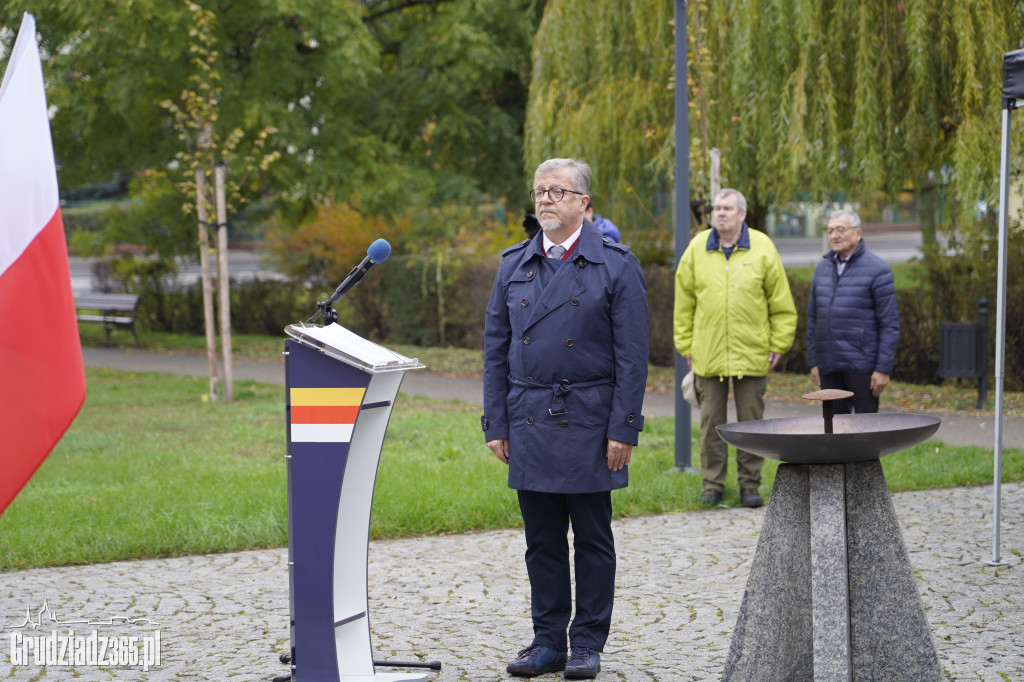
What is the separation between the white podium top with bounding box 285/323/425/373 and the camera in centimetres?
398

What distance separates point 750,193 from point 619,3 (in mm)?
2840

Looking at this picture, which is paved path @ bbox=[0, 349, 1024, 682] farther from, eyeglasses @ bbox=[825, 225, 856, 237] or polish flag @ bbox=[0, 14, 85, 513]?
eyeglasses @ bbox=[825, 225, 856, 237]

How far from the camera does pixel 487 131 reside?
18.7 metres

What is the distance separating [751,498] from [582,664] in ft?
10.9

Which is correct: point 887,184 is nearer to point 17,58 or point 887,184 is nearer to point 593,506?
point 593,506

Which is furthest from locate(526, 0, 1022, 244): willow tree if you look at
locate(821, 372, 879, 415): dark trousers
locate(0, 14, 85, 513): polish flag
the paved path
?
locate(0, 14, 85, 513): polish flag

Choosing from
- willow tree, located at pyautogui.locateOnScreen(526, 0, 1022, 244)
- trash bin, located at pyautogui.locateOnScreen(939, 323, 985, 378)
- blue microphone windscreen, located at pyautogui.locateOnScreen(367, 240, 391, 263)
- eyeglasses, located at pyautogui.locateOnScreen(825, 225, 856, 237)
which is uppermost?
willow tree, located at pyautogui.locateOnScreen(526, 0, 1022, 244)

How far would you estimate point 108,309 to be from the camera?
21.8 meters

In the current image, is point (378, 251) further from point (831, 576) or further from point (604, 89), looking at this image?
point (604, 89)

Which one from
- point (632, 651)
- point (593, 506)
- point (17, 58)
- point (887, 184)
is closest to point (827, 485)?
point (593, 506)

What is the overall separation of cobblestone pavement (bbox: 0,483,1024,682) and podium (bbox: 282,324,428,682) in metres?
0.60

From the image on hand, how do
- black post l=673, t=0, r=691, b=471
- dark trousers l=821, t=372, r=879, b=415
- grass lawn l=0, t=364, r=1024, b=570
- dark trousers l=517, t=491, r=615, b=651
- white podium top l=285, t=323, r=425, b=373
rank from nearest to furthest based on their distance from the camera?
white podium top l=285, t=323, r=425, b=373, dark trousers l=517, t=491, r=615, b=651, grass lawn l=0, t=364, r=1024, b=570, dark trousers l=821, t=372, r=879, b=415, black post l=673, t=0, r=691, b=471

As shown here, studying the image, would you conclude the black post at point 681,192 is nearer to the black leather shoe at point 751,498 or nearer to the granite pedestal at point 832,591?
the black leather shoe at point 751,498

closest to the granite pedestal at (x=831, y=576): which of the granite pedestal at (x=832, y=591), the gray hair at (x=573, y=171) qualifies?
the granite pedestal at (x=832, y=591)
